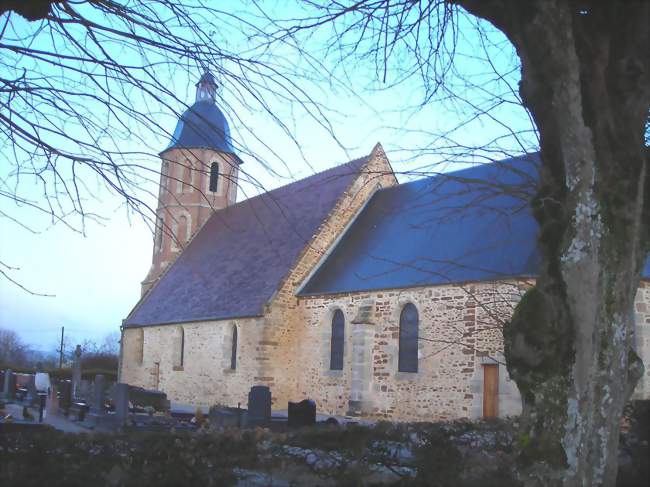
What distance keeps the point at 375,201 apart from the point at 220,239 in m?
8.55

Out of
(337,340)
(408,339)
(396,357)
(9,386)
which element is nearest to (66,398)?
(9,386)

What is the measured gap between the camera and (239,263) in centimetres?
2564

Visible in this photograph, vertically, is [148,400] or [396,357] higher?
[396,357]

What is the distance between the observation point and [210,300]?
2486cm

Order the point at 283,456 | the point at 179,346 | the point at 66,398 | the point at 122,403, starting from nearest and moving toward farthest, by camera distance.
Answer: the point at 283,456 < the point at 122,403 < the point at 66,398 < the point at 179,346

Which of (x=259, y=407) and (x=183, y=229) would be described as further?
(x=183, y=229)

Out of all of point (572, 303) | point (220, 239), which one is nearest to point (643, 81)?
point (572, 303)

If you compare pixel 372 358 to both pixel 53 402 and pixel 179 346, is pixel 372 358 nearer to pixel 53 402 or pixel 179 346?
pixel 53 402

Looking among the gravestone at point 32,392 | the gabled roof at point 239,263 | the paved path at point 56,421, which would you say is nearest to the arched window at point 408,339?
the gabled roof at point 239,263

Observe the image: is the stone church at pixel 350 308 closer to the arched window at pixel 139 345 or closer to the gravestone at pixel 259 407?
the arched window at pixel 139 345

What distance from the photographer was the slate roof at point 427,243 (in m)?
16.3

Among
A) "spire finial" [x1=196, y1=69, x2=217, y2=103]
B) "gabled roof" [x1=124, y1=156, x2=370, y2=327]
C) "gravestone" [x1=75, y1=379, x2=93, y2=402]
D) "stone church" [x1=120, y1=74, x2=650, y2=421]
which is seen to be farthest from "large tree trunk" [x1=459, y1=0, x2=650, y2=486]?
"gravestone" [x1=75, y1=379, x2=93, y2=402]

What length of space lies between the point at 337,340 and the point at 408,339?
3012 mm

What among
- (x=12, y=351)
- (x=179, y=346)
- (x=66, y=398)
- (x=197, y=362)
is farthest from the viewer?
(x=12, y=351)
